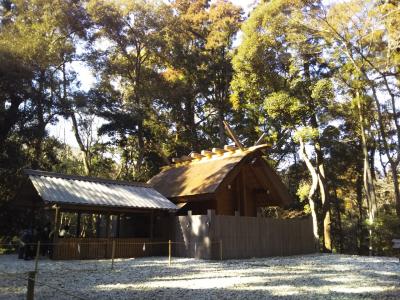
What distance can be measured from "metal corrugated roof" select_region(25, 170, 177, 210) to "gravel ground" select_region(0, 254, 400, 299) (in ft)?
9.25

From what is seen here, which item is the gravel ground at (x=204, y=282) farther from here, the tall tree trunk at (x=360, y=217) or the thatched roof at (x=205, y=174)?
the tall tree trunk at (x=360, y=217)

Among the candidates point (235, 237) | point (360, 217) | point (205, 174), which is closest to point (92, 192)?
point (205, 174)

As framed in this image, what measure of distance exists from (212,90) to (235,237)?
16110 mm

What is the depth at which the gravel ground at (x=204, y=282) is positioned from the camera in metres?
6.89

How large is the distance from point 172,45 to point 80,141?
896cm

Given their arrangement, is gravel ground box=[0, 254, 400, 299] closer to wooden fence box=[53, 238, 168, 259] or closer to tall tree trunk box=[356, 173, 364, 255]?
wooden fence box=[53, 238, 168, 259]

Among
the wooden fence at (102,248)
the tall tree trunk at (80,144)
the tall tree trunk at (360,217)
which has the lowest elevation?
the wooden fence at (102,248)

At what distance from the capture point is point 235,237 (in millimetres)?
14367

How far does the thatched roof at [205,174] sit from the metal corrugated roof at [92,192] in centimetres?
118

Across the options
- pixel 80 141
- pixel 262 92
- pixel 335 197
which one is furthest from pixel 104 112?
pixel 335 197

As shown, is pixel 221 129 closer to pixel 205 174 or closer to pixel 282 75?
pixel 282 75

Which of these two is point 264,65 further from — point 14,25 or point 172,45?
point 14,25

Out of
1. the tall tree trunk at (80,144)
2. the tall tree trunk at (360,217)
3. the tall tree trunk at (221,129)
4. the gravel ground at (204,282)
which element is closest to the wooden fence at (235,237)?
the gravel ground at (204,282)

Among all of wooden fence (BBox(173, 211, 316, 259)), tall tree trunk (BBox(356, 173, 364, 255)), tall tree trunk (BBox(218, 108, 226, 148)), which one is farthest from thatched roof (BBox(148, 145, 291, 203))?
tall tree trunk (BBox(356, 173, 364, 255))
